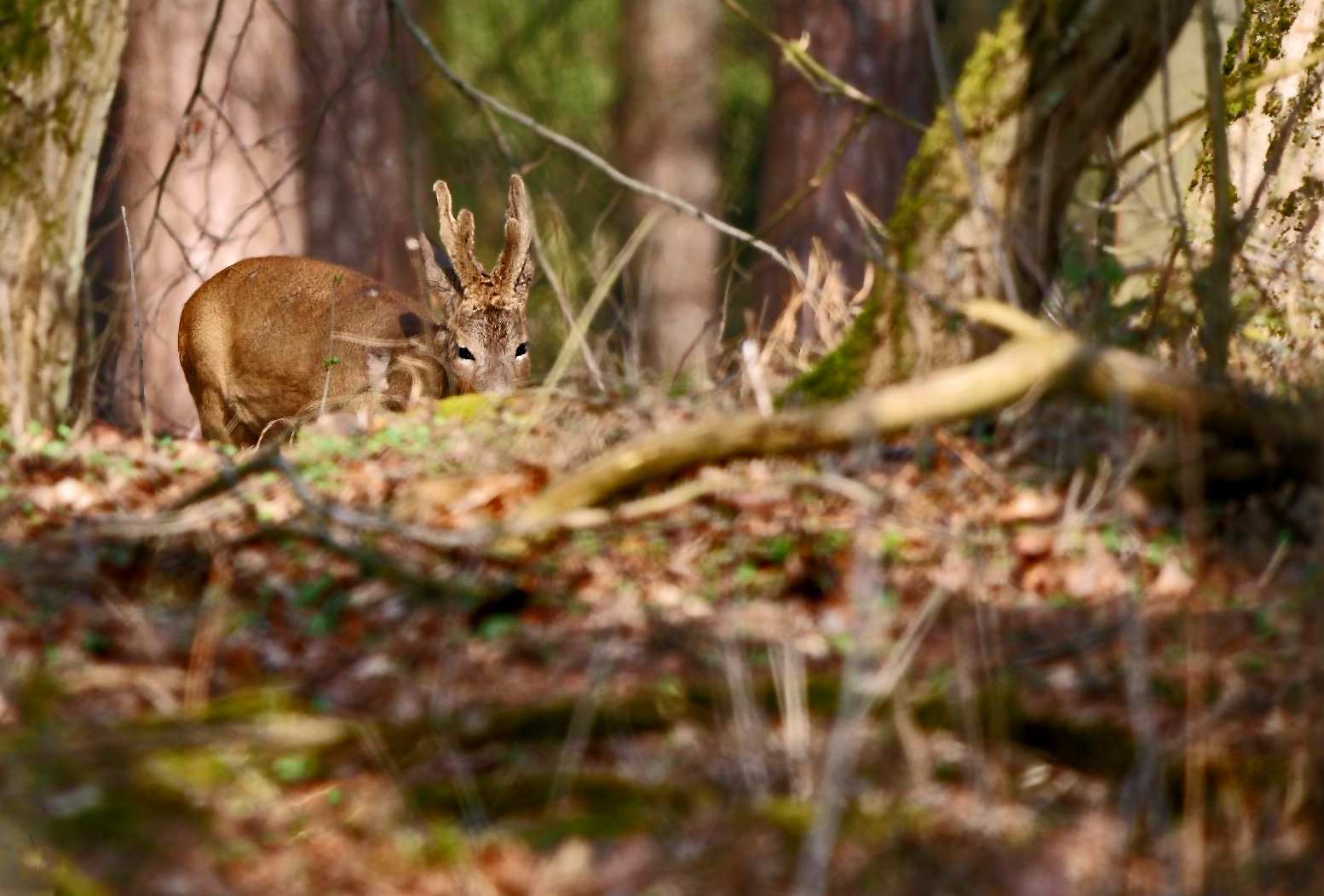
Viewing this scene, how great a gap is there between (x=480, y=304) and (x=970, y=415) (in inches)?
183

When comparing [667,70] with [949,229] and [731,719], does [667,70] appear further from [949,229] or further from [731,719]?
[731,719]

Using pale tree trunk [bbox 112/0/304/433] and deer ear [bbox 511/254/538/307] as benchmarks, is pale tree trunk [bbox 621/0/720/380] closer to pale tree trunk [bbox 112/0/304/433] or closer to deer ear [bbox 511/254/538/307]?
pale tree trunk [bbox 112/0/304/433]

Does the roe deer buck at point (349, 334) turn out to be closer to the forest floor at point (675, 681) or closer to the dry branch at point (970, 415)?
the forest floor at point (675, 681)

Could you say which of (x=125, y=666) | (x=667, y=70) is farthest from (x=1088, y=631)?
(x=667, y=70)

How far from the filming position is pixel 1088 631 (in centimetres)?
433

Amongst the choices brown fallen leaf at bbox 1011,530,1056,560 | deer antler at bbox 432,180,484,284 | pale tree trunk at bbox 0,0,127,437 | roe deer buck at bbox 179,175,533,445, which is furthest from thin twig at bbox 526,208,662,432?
deer antler at bbox 432,180,484,284

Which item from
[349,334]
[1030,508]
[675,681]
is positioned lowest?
[675,681]

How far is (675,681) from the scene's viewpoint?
13.4 feet

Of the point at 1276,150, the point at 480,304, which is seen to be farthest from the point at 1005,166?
the point at 480,304

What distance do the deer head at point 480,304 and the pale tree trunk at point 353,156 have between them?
4137 mm

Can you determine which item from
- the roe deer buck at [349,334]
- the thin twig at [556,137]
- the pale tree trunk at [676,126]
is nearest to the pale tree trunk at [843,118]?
the pale tree trunk at [676,126]

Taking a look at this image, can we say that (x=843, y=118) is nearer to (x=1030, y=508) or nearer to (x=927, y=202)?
(x=927, y=202)

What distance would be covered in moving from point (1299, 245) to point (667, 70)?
972cm

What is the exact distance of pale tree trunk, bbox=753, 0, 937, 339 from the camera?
46.3ft
